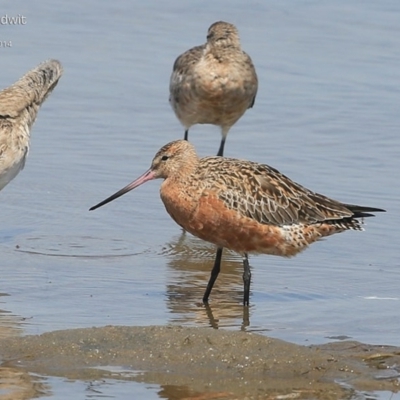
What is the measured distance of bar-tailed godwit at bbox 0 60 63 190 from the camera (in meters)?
8.76

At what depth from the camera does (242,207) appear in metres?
7.89

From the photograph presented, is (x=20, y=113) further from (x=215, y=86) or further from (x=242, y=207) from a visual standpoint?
(x=215, y=86)

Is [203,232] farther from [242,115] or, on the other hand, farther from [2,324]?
[242,115]

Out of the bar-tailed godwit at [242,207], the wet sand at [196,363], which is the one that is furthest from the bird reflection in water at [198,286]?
the wet sand at [196,363]

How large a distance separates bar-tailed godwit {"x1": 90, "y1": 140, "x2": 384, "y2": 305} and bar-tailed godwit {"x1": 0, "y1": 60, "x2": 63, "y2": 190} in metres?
1.13

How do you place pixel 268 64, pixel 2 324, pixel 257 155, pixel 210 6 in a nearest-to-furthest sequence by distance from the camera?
pixel 2 324 < pixel 257 155 < pixel 268 64 < pixel 210 6

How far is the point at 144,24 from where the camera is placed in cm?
1485

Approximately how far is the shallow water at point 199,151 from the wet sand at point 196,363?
0.31m

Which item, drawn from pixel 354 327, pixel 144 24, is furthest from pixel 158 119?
pixel 354 327

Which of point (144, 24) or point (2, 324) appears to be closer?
point (2, 324)

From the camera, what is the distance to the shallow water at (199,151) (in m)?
7.63

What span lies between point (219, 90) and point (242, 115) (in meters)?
0.33

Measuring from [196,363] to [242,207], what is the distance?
1865 mm

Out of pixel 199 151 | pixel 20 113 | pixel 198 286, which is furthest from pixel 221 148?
pixel 198 286
